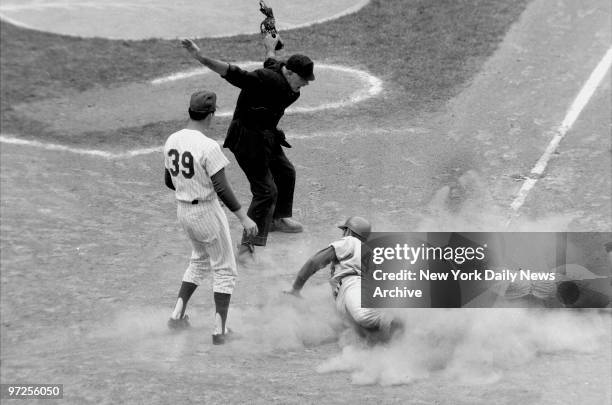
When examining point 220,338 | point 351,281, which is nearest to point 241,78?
point 351,281

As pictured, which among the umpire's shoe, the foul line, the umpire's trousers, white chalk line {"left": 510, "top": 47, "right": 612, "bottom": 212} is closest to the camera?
the umpire's trousers

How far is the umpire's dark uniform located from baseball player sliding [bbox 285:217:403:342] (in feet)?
4.52

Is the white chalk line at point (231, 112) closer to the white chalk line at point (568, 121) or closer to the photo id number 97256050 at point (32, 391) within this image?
the white chalk line at point (568, 121)

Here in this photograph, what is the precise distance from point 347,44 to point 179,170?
26.8ft

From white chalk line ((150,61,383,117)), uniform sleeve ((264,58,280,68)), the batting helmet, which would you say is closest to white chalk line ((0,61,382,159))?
white chalk line ((150,61,383,117))

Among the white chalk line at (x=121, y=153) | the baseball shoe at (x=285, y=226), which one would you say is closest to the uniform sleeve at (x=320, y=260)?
the baseball shoe at (x=285, y=226)

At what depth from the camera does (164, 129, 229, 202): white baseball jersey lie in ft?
22.9

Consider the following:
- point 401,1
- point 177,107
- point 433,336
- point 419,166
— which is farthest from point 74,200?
point 401,1

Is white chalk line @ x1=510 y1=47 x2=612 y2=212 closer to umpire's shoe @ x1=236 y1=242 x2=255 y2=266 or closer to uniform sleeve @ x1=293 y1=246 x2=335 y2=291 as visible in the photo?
umpire's shoe @ x1=236 y1=242 x2=255 y2=266

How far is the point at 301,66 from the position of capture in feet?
27.6

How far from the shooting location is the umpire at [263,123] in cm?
848

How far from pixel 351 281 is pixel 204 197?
1409 mm

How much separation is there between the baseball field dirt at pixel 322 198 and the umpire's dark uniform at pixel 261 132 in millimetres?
641

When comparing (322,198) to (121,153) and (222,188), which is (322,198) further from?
(222,188)
